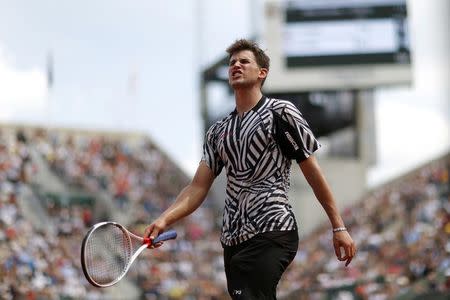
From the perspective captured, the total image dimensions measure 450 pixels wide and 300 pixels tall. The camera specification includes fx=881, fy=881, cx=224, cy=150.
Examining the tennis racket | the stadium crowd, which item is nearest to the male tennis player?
the tennis racket

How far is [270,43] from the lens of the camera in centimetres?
3080

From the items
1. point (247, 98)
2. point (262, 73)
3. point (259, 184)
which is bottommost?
point (259, 184)

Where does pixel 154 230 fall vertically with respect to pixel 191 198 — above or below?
below

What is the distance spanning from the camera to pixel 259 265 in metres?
5.14

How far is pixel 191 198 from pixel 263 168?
58 centimetres

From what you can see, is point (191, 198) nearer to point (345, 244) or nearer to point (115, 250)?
point (115, 250)

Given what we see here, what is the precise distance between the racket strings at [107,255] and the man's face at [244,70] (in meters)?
1.15

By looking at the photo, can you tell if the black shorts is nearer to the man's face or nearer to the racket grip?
the racket grip

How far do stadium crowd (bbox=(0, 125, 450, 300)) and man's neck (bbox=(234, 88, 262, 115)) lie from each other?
39.2ft

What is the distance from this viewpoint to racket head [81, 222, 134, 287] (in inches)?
199

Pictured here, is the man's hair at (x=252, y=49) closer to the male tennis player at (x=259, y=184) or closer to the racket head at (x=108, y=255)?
the male tennis player at (x=259, y=184)

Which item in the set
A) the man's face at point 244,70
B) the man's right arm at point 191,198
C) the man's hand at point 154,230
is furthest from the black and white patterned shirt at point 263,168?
the man's hand at point 154,230

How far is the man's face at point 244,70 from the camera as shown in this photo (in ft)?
17.6

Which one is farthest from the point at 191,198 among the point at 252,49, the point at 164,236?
the point at 252,49
